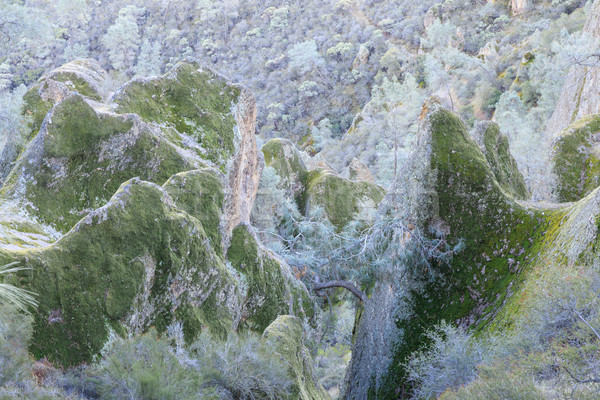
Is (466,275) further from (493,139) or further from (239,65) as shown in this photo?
(239,65)

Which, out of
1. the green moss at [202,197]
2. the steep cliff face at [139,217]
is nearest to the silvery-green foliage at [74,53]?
the steep cliff face at [139,217]

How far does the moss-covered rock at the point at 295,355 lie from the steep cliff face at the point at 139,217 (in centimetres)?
146

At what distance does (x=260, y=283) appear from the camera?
10.2 m

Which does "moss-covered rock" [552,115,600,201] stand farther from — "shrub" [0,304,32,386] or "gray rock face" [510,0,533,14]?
"gray rock face" [510,0,533,14]

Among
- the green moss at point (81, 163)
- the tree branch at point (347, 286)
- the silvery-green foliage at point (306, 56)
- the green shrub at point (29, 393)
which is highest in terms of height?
the silvery-green foliage at point (306, 56)

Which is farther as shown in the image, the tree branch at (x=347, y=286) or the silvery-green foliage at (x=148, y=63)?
the silvery-green foliage at (x=148, y=63)

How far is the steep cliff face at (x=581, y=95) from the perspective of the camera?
74.9 feet

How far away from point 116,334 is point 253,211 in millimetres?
12860

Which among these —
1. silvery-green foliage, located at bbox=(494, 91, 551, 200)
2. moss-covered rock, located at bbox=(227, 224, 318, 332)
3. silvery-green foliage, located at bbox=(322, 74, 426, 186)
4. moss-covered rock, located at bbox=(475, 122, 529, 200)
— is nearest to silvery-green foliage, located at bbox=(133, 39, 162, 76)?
silvery-green foliage, located at bbox=(322, 74, 426, 186)

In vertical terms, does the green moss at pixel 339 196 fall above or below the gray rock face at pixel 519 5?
below

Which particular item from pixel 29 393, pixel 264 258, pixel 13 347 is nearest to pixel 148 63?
pixel 264 258

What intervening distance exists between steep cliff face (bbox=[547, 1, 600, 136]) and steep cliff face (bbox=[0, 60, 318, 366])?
54.1ft

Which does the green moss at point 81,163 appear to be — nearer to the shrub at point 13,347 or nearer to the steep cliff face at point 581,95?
the shrub at point 13,347

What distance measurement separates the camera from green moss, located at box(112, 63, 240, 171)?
1328 cm
